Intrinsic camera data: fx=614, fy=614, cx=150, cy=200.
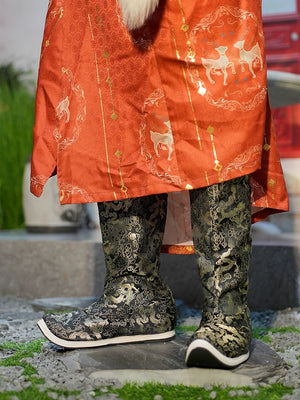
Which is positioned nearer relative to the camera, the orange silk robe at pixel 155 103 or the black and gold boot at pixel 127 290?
the orange silk robe at pixel 155 103

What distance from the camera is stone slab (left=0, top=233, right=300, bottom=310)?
2.05 metres

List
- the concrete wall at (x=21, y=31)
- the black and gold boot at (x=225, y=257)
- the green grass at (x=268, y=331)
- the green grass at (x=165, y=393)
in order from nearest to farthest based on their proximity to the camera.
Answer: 1. the green grass at (x=165, y=393)
2. the black and gold boot at (x=225, y=257)
3. the green grass at (x=268, y=331)
4. the concrete wall at (x=21, y=31)

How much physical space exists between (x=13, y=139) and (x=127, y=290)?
2204mm

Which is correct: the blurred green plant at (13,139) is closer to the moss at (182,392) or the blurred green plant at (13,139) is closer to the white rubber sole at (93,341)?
the white rubber sole at (93,341)

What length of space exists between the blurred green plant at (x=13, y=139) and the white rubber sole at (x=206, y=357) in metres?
2.12

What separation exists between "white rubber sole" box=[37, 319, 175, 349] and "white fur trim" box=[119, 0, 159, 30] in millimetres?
672

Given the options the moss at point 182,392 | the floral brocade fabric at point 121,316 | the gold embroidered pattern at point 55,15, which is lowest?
the moss at point 182,392

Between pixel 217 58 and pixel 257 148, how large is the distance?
0.20 m

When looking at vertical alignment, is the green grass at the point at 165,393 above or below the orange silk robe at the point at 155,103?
below

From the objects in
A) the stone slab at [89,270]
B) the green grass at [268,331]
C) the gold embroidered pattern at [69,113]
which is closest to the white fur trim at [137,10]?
the gold embroidered pattern at [69,113]

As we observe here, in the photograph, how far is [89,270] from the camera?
92.5 inches

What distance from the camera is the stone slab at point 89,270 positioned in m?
2.05

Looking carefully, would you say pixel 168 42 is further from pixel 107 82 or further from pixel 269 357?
pixel 269 357

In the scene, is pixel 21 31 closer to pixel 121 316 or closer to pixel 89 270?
pixel 89 270
